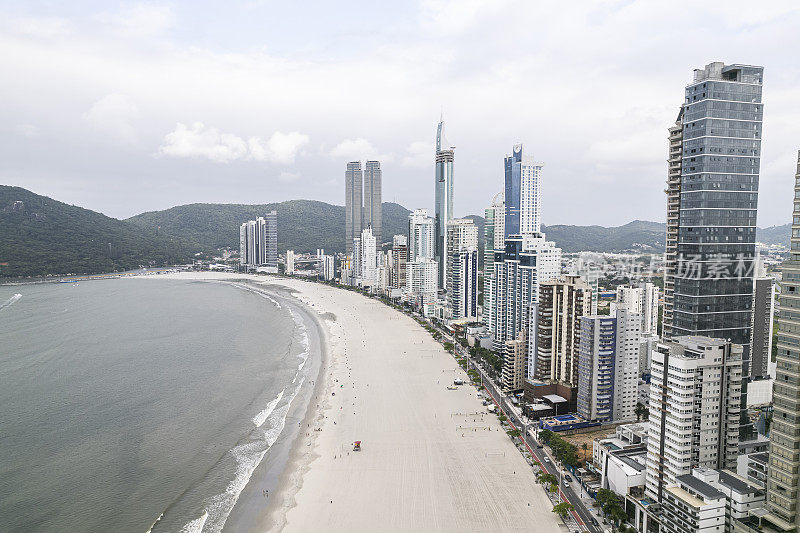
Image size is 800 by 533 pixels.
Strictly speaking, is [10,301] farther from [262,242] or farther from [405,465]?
[262,242]

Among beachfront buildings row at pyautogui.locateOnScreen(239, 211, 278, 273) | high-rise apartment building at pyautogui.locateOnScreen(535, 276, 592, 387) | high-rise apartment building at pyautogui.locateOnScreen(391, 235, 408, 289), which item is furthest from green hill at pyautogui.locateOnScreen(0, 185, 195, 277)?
high-rise apartment building at pyautogui.locateOnScreen(535, 276, 592, 387)

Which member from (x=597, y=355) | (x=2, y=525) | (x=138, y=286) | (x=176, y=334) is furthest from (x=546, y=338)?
(x=138, y=286)

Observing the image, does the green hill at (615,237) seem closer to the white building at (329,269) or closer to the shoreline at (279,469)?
the shoreline at (279,469)

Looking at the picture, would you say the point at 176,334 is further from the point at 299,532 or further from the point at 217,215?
the point at 217,215

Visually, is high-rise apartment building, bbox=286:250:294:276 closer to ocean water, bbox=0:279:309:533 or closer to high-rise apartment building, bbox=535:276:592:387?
ocean water, bbox=0:279:309:533

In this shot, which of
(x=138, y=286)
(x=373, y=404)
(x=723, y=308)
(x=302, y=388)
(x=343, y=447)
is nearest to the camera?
(x=723, y=308)

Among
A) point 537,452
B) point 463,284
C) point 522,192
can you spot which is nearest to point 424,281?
point 463,284

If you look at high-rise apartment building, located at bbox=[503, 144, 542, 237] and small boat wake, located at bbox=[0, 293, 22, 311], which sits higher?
high-rise apartment building, located at bbox=[503, 144, 542, 237]
